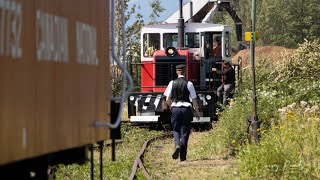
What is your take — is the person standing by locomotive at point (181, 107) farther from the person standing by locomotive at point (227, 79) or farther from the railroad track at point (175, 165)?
the person standing by locomotive at point (227, 79)

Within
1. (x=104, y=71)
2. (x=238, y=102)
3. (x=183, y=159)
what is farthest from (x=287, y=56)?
(x=104, y=71)

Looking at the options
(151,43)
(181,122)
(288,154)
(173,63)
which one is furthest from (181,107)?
(151,43)

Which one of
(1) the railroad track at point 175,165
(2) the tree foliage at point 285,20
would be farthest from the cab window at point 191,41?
(2) the tree foliage at point 285,20

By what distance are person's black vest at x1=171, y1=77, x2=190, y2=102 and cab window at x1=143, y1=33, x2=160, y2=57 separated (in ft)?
27.0

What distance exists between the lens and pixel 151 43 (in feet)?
66.2

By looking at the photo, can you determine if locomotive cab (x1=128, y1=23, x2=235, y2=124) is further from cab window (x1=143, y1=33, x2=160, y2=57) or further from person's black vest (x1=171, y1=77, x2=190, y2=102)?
person's black vest (x1=171, y1=77, x2=190, y2=102)

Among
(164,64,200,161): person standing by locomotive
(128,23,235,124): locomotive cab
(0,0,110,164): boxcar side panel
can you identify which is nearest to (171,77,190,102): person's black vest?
(164,64,200,161): person standing by locomotive

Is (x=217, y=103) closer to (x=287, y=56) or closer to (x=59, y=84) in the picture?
(x=287, y=56)

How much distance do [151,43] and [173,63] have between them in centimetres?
137

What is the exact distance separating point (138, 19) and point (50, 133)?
32.7 meters

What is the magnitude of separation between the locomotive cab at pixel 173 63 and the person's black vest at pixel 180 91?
652 centimetres

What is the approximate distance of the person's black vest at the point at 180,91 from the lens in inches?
462

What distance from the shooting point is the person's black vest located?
1174 cm

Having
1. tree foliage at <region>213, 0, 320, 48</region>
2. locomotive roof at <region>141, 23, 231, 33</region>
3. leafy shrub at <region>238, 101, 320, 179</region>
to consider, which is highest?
tree foliage at <region>213, 0, 320, 48</region>
